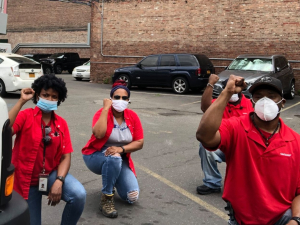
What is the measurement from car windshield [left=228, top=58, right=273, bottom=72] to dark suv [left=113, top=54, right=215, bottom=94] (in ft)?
7.04

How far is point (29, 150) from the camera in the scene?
11.8 ft

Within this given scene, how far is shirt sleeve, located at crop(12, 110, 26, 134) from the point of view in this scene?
3.56 metres

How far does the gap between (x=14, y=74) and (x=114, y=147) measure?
10013 mm

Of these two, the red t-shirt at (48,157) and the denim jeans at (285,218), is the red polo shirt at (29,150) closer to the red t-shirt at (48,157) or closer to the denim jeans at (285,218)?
the red t-shirt at (48,157)

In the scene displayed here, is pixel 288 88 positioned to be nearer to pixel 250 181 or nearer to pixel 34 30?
pixel 250 181

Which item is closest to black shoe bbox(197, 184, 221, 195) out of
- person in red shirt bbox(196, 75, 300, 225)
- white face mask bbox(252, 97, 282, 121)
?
person in red shirt bbox(196, 75, 300, 225)

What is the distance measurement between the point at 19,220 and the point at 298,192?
1776 mm

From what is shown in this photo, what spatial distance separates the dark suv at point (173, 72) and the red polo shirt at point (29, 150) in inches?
531

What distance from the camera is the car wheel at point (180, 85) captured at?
17172mm

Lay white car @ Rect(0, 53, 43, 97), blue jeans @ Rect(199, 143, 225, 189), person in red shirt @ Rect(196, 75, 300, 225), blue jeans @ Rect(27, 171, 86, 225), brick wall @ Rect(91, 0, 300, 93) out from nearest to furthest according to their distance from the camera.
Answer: person in red shirt @ Rect(196, 75, 300, 225) < blue jeans @ Rect(27, 171, 86, 225) < blue jeans @ Rect(199, 143, 225, 189) < white car @ Rect(0, 53, 43, 97) < brick wall @ Rect(91, 0, 300, 93)

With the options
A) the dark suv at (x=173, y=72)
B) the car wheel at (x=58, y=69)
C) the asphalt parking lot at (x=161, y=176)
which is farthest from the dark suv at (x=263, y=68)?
the car wheel at (x=58, y=69)

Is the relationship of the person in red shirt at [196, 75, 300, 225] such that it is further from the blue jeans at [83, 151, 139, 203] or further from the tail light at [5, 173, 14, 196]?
the blue jeans at [83, 151, 139, 203]

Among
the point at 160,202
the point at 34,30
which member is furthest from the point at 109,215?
the point at 34,30

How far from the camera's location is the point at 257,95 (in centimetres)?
280
